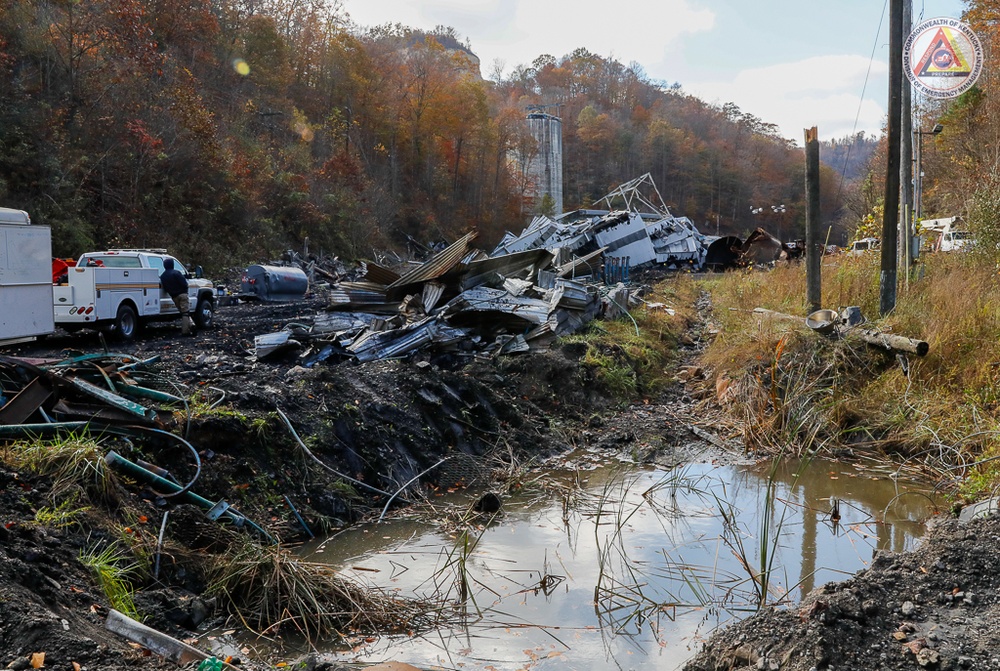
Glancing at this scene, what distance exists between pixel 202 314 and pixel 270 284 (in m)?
5.86

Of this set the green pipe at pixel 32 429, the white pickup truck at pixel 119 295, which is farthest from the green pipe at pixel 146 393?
the white pickup truck at pixel 119 295

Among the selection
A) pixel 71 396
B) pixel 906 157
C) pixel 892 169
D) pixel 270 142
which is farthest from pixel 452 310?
pixel 270 142

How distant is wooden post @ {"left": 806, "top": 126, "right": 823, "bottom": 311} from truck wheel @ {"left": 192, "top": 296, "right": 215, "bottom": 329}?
12.3 metres

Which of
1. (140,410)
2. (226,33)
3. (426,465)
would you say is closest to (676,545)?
(426,465)

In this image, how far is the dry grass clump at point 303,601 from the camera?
5.38m

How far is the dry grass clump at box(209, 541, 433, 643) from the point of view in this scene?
5383 mm

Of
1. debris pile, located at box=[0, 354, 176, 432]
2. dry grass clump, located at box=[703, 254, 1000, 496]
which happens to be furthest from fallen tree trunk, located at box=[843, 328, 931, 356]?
debris pile, located at box=[0, 354, 176, 432]

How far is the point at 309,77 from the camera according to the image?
164 feet

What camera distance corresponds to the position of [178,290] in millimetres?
15555

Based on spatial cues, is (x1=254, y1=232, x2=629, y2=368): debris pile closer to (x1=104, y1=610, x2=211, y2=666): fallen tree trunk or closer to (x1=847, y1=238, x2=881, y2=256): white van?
(x1=847, y1=238, x2=881, y2=256): white van

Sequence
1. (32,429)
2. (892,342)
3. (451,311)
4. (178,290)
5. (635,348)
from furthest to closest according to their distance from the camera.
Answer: (178,290)
(635,348)
(451,311)
(892,342)
(32,429)

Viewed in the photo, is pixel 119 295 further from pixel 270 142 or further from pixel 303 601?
pixel 270 142

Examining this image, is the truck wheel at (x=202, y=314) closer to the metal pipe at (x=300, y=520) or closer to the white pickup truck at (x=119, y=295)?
the white pickup truck at (x=119, y=295)

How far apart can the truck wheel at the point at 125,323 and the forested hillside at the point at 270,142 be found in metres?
6.86
